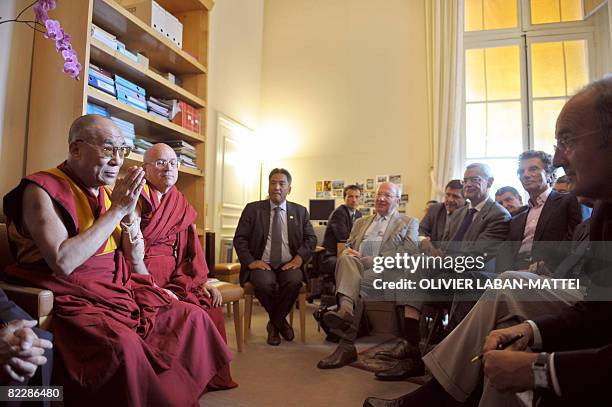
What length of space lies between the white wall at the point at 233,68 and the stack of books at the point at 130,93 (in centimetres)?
112

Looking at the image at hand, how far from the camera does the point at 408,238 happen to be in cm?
301

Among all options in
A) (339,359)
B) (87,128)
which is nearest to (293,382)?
(339,359)

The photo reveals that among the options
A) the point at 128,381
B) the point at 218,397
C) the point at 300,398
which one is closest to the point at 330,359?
the point at 300,398

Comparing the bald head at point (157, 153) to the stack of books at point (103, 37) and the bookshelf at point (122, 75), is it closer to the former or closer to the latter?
the bookshelf at point (122, 75)

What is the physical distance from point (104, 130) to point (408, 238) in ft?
7.25

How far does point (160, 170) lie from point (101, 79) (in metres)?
0.79

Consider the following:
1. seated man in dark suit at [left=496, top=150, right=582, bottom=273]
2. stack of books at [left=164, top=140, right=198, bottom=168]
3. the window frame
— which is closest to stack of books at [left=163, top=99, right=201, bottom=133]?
stack of books at [left=164, top=140, right=198, bottom=168]

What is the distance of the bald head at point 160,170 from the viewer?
7.67 feet

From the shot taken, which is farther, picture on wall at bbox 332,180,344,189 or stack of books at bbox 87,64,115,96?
picture on wall at bbox 332,180,344,189

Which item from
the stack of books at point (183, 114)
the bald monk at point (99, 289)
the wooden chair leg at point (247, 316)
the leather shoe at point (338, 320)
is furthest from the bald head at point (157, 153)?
the leather shoe at point (338, 320)

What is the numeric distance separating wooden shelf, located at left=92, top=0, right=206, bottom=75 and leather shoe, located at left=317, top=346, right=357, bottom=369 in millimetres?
2622

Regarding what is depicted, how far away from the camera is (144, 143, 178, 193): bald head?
234 cm

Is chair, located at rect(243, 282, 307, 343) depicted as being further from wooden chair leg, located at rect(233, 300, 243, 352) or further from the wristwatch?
the wristwatch

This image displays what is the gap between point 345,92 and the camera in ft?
17.5
